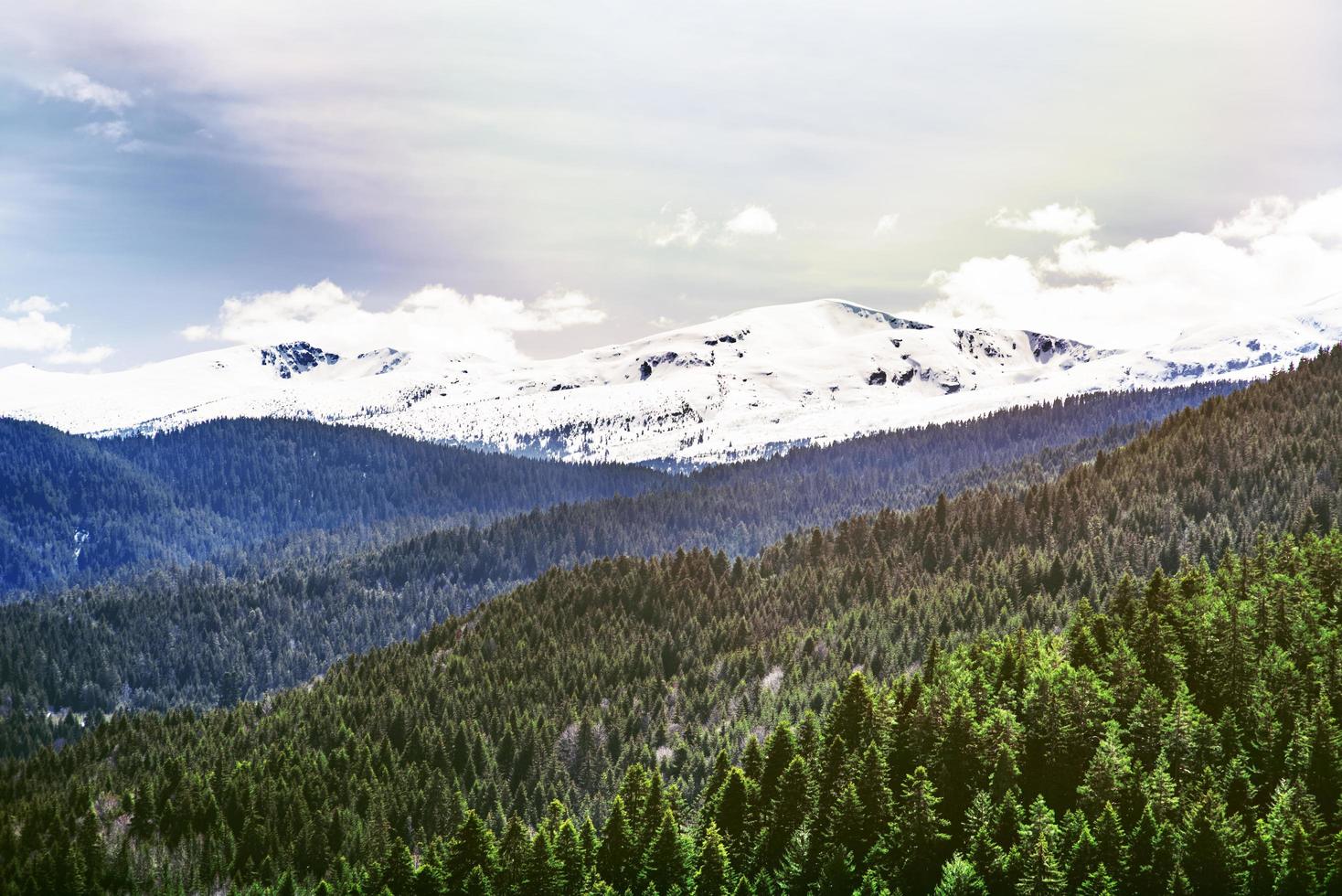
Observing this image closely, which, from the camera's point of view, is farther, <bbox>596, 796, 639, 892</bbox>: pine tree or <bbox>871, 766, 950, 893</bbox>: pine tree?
<bbox>596, 796, 639, 892</bbox>: pine tree

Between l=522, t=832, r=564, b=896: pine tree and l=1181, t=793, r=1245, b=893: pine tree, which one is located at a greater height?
l=1181, t=793, r=1245, b=893: pine tree

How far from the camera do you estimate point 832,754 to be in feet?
324

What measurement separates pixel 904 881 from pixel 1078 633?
157 feet

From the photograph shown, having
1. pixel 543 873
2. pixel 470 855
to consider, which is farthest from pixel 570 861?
pixel 470 855

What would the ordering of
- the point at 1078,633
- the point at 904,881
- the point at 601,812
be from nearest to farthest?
the point at 904,881
the point at 1078,633
the point at 601,812

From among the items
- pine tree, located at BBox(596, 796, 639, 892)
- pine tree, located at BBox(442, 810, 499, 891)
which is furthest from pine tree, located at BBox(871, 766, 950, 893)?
pine tree, located at BBox(442, 810, 499, 891)

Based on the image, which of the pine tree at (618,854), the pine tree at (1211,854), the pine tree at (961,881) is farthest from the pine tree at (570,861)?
the pine tree at (1211,854)

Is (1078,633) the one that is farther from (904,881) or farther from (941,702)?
(904,881)

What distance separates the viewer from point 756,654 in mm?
183125

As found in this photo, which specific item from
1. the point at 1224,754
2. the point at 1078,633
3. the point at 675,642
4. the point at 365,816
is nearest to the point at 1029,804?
the point at 1224,754

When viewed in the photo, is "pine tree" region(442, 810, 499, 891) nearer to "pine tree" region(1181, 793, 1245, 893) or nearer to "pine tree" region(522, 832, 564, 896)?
"pine tree" region(522, 832, 564, 896)

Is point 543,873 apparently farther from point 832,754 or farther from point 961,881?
point 961,881

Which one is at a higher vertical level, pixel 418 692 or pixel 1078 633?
pixel 1078 633

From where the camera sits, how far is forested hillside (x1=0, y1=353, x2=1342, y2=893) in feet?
281
